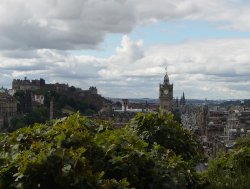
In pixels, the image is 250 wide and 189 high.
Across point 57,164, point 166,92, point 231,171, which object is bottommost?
point 231,171

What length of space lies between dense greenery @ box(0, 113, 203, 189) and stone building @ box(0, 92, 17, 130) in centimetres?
9857

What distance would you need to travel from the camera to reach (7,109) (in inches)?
4262

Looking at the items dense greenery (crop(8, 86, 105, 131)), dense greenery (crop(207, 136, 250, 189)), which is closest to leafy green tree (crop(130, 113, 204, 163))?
dense greenery (crop(207, 136, 250, 189))

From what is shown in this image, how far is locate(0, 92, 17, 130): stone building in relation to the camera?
10544cm

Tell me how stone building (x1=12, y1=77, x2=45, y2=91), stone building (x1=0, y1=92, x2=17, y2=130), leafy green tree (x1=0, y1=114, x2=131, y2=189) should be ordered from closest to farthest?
leafy green tree (x1=0, y1=114, x2=131, y2=189) < stone building (x1=0, y1=92, x2=17, y2=130) < stone building (x1=12, y1=77, x2=45, y2=91)

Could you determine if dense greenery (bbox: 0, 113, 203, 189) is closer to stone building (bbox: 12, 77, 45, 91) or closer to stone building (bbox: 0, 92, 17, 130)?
stone building (bbox: 0, 92, 17, 130)

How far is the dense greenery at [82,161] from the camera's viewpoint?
536 centimetres

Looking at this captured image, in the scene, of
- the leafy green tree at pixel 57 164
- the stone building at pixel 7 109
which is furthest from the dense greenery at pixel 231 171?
the stone building at pixel 7 109

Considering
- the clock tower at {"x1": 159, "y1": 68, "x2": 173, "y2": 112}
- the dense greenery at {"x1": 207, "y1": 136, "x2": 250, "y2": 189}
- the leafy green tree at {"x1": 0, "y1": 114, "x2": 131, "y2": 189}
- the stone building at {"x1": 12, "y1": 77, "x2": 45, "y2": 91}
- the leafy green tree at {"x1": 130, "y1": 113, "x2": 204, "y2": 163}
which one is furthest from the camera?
the stone building at {"x1": 12, "y1": 77, "x2": 45, "y2": 91}

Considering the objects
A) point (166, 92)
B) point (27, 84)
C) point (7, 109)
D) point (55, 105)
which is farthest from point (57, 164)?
point (27, 84)

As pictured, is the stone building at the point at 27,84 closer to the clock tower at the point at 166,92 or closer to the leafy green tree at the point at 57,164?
the clock tower at the point at 166,92

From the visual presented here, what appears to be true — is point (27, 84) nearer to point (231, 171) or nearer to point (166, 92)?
point (166, 92)

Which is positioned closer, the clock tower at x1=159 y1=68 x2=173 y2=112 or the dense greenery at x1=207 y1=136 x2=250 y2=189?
the dense greenery at x1=207 y1=136 x2=250 y2=189

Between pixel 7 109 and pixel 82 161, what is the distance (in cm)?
10513
